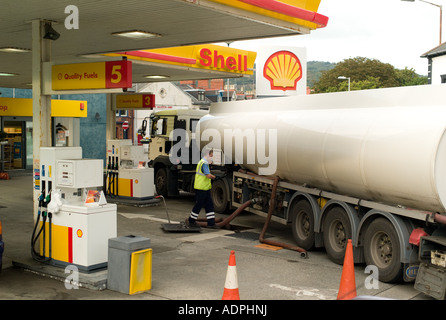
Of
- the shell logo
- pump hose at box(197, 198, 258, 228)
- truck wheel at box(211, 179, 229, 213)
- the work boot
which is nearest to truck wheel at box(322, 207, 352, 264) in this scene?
pump hose at box(197, 198, 258, 228)

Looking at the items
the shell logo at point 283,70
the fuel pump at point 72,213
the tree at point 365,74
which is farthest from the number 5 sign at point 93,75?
the tree at point 365,74

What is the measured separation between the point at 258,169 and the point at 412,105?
5.33 metres

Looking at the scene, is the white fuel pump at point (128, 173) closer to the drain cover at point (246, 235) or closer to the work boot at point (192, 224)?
the work boot at point (192, 224)

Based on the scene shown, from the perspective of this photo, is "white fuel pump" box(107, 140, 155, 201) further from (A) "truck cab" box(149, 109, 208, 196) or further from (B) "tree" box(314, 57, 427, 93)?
(B) "tree" box(314, 57, 427, 93)

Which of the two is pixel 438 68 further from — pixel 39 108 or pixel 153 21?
pixel 39 108

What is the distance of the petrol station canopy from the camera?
9.26m

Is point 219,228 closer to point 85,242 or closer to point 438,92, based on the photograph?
point 85,242

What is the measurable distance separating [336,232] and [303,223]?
4.35ft

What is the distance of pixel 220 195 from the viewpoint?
17.0m

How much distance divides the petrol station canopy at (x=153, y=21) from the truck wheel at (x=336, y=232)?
154 inches

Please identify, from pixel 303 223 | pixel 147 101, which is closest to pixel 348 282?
pixel 303 223

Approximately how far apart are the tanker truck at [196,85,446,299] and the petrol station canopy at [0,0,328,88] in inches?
76.7

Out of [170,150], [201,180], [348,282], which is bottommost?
[348,282]
